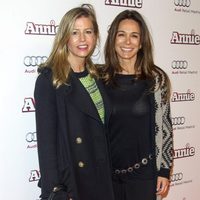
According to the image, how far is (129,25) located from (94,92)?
0.43 m

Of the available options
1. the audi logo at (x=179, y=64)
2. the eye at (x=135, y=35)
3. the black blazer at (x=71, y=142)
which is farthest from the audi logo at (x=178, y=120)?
the black blazer at (x=71, y=142)

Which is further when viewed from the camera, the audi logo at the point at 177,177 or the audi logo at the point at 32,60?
the audi logo at the point at 177,177

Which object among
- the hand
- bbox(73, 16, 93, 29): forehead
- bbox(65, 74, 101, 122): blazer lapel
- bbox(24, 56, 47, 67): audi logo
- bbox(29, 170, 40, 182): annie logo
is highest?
bbox(73, 16, 93, 29): forehead

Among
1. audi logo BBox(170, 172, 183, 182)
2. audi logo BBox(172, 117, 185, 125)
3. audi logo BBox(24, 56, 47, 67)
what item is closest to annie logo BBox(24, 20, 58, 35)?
audi logo BBox(24, 56, 47, 67)

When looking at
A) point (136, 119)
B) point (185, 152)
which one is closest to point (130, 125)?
point (136, 119)

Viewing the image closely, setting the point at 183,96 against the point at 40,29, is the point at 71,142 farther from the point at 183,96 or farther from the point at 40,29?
the point at 183,96

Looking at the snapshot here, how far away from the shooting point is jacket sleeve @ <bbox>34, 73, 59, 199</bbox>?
148 centimetres

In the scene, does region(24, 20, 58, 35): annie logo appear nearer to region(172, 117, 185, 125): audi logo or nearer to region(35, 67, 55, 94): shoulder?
region(35, 67, 55, 94): shoulder

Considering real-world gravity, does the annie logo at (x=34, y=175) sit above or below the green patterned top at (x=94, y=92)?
below

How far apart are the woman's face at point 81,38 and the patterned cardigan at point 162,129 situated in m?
0.44

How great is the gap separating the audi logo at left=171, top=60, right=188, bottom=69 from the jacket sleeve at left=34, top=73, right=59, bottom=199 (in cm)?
125

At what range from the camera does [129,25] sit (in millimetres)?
1860

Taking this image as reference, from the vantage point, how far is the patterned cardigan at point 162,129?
184 centimetres

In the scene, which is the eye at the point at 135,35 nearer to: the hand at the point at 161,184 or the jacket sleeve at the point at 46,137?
the jacket sleeve at the point at 46,137
